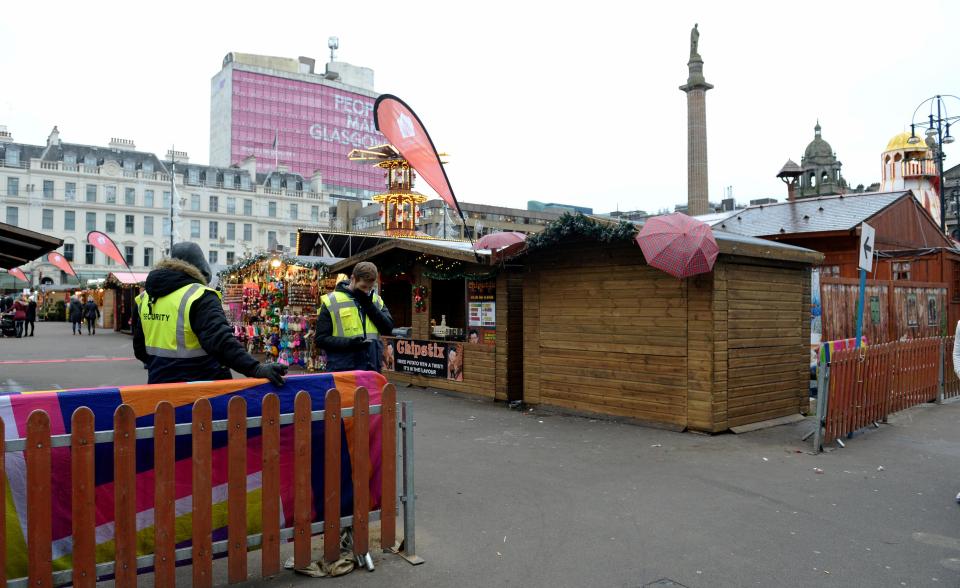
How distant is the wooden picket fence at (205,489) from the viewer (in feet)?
11.0

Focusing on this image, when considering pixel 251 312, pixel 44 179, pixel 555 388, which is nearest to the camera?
pixel 555 388

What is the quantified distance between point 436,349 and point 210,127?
108 metres

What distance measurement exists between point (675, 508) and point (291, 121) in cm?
10944

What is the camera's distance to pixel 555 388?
10.6 m

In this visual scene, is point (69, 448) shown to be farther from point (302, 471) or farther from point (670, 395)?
point (670, 395)

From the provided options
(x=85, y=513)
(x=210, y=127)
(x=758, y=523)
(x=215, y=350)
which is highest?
(x=210, y=127)

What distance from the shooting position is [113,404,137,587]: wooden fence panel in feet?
11.4

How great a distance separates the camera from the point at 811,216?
65.3 ft

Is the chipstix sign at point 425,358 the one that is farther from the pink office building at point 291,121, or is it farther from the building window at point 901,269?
the pink office building at point 291,121

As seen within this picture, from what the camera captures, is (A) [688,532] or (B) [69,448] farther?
(A) [688,532]

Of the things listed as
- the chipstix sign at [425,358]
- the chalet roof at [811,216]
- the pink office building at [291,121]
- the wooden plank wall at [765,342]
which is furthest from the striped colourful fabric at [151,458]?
the pink office building at [291,121]

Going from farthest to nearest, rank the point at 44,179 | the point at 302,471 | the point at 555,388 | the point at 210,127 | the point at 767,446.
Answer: the point at 210,127 → the point at 44,179 → the point at 555,388 → the point at 767,446 → the point at 302,471

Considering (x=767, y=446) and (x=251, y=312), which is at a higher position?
(x=251, y=312)

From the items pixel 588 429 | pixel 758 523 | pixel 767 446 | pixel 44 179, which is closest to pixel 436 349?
pixel 588 429
